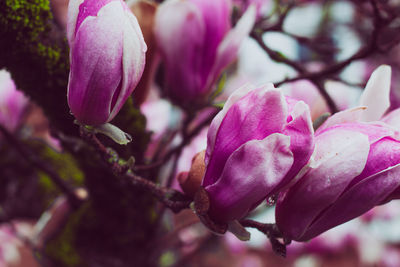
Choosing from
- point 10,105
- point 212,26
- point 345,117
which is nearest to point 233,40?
point 212,26

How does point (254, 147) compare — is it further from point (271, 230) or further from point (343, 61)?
point (343, 61)

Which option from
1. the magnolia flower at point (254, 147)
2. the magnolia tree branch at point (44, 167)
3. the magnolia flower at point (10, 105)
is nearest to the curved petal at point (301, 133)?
the magnolia flower at point (254, 147)

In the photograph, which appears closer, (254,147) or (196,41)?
(254,147)

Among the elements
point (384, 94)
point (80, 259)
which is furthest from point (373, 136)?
point (80, 259)

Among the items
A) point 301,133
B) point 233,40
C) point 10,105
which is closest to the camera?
point 301,133

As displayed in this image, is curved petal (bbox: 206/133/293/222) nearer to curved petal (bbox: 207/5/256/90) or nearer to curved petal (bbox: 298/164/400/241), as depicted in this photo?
curved petal (bbox: 298/164/400/241)

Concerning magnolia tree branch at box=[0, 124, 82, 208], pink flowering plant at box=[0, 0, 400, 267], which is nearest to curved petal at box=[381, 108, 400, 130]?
pink flowering plant at box=[0, 0, 400, 267]

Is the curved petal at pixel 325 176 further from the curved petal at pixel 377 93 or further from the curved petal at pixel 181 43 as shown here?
the curved petal at pixel 181 43

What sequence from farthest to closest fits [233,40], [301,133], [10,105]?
1. [10,105]
2. [233,40]
3. [301,133]
